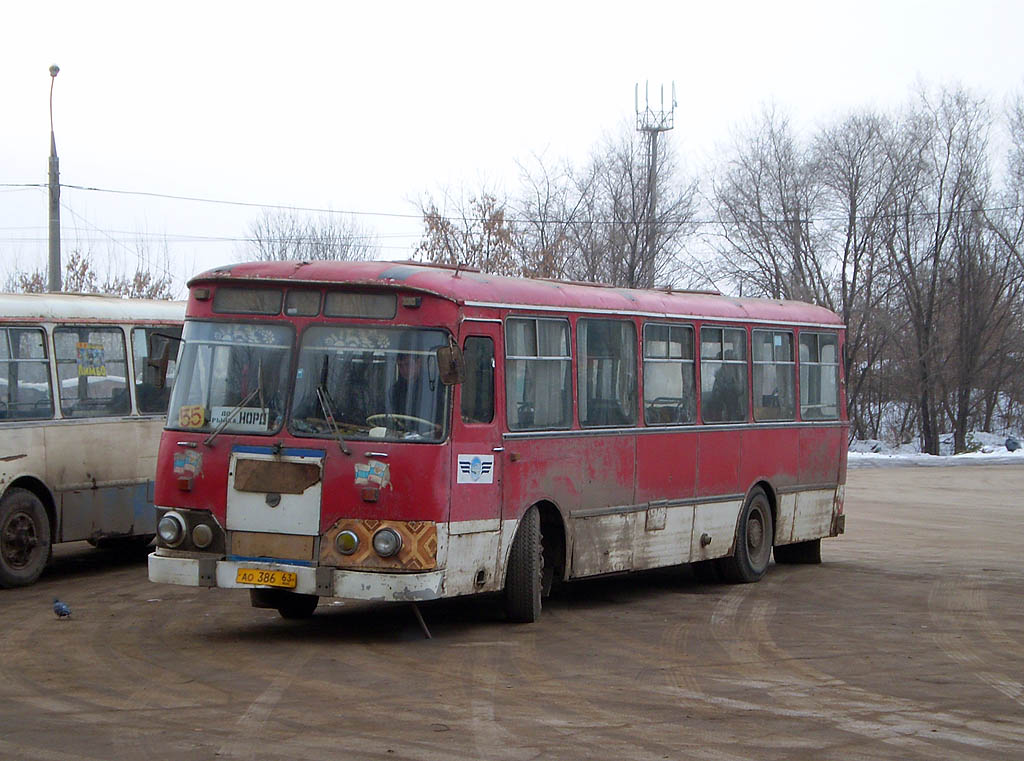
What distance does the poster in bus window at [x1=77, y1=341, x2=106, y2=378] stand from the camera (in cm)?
1518

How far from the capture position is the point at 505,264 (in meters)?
43.5

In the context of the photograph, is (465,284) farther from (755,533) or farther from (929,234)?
(929,234)

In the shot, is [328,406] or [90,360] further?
[90,360]

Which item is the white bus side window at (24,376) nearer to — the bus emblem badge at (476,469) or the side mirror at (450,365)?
the bus emblem badge at (476,469)

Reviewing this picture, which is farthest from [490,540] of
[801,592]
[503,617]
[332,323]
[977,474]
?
[977,474]

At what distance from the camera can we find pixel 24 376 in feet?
47.2

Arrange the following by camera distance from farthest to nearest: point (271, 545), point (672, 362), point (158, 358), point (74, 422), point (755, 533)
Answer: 1. point (755, 533)
2. point (74, 422)
3. point (672, 362)
4. point (158, 358)
5. point (271, 545)

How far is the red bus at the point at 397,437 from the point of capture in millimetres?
10742

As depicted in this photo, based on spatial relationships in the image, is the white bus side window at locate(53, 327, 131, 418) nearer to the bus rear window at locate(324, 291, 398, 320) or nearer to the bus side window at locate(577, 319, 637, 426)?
the bus rear window at locate(324, 291, 398, 320)

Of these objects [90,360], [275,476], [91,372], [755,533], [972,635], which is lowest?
[972,635]

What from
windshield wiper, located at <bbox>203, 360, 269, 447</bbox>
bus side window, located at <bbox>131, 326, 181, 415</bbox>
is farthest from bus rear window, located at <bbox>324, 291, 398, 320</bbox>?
bus side window, located at <bbox>131, 326, 181, 415</bbox>

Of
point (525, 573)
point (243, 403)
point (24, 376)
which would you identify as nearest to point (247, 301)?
point (243, 403)

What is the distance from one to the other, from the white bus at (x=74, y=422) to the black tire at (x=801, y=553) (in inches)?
299

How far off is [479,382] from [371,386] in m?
1.01
